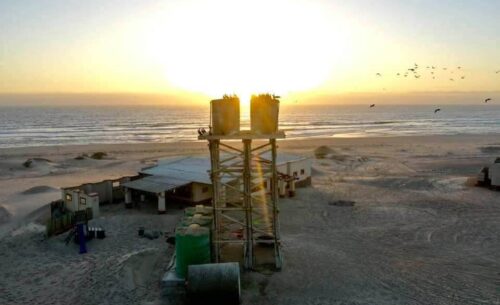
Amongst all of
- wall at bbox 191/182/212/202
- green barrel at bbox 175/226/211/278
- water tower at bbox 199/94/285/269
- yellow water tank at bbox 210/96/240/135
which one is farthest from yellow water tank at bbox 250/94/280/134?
wall at bbox 191/182/212/202

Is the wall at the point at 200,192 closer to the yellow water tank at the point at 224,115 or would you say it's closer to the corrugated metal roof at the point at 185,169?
the corrugated metal roof at the point at 185,169

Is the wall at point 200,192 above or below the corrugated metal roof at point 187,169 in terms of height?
below

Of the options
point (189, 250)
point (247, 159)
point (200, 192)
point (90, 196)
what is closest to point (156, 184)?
point (200, 192)

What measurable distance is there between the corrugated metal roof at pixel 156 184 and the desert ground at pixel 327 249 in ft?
4.54

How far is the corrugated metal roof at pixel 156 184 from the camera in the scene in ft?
89.4

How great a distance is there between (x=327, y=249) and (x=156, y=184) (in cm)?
1210

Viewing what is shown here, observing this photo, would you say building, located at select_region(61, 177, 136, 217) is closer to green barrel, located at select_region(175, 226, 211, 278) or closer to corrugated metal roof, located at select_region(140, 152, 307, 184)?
corrugated metal roof, located at select_region(140, 152, 307, 184)

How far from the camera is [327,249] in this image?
20609 mm

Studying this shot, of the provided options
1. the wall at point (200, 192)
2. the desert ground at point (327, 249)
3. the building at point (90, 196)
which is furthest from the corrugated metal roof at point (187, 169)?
the building at point (90, 196)

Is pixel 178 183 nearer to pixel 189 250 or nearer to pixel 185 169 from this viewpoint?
pixel 185 169

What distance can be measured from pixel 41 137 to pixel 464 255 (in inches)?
3234

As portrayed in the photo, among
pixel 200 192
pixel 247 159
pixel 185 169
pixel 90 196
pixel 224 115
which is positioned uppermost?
pixel 224 115

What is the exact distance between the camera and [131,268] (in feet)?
59.5

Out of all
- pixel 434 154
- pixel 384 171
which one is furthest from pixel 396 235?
pixel 434 154
